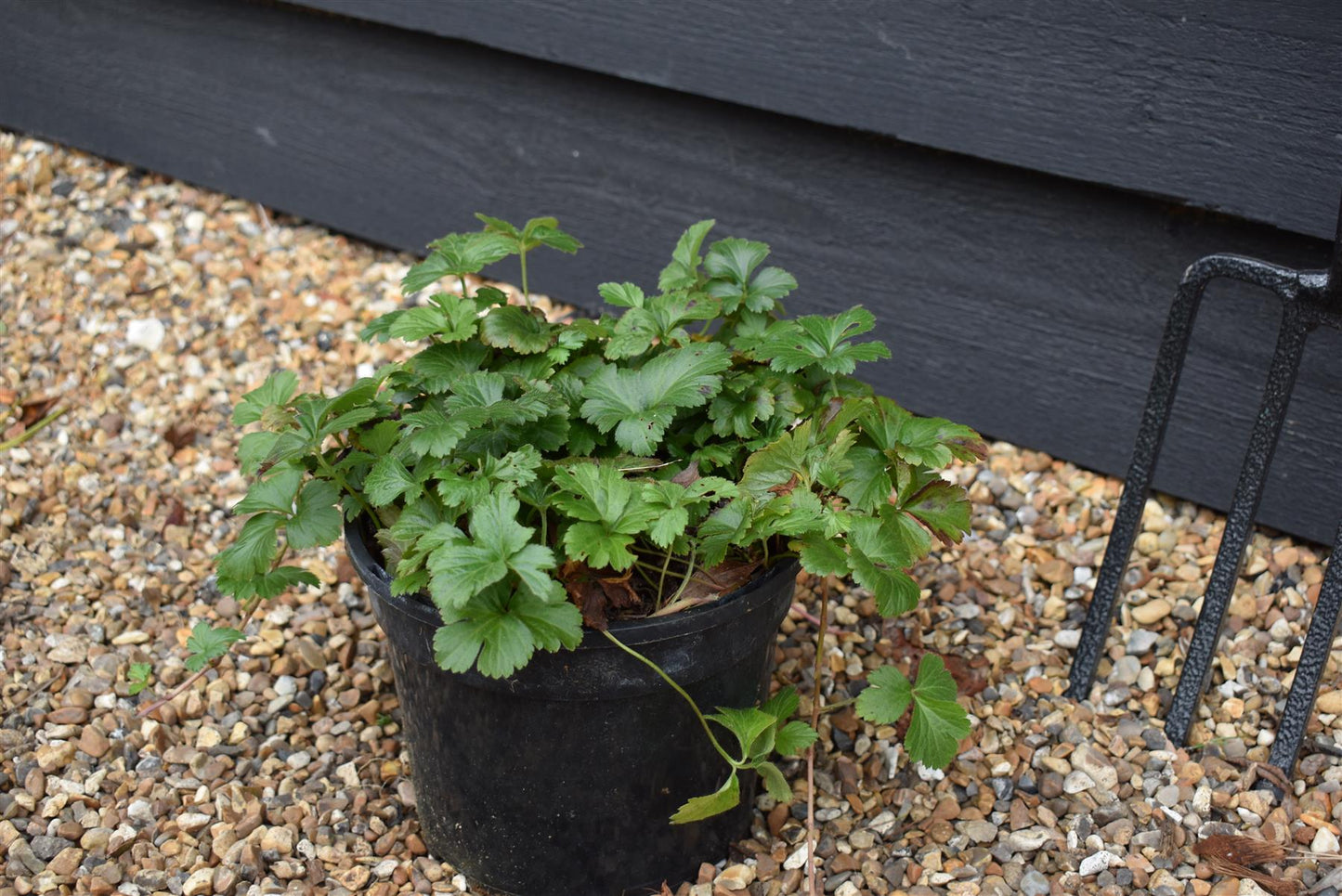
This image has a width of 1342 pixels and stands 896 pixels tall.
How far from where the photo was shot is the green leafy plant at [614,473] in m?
1.33

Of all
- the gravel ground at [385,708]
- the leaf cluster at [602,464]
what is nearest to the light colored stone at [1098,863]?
the gravel ground at [385,708]

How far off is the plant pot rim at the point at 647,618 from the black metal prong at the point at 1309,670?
0.75m

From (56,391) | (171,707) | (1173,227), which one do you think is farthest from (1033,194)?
(56,391)

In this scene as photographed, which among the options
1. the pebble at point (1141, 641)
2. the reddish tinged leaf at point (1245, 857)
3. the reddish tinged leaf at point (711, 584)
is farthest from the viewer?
the pebble at point (1141, 641)

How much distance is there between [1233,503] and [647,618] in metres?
0.89

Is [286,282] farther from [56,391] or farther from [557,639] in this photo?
[557,639]

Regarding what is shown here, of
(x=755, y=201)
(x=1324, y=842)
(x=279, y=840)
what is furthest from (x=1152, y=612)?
(x=279, y=840)

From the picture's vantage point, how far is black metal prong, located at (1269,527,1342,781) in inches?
66.2

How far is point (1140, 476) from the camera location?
71.7 inches

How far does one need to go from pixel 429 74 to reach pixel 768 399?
1537 mm

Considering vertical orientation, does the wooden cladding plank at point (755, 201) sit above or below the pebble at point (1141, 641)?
above

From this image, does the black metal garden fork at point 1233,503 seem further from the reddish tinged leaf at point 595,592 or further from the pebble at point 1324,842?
the reddish tinged leaf at point 595,592

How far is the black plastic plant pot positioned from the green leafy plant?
4 cm

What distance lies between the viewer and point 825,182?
236 centimetres
